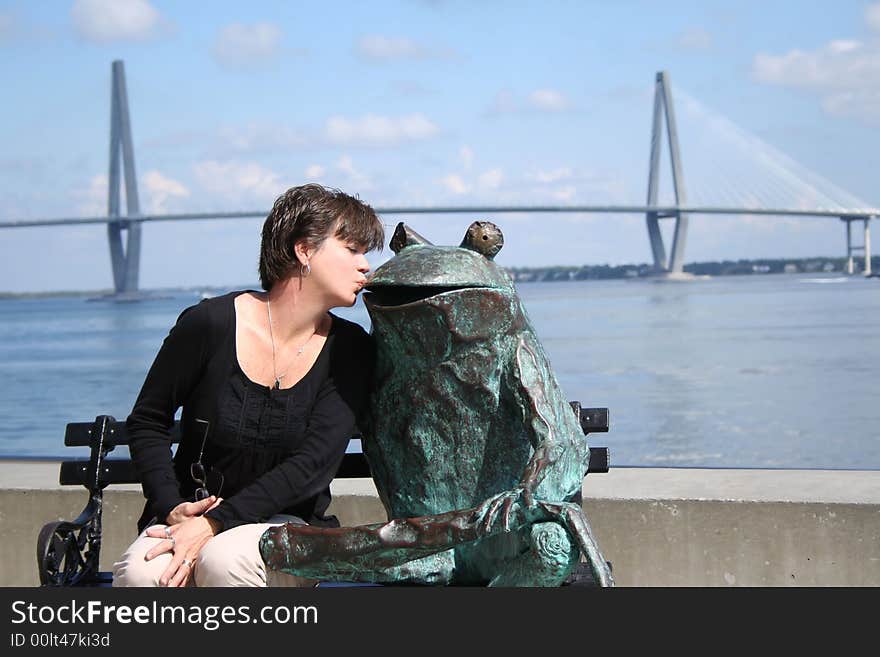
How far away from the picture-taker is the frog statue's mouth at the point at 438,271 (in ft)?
5.74

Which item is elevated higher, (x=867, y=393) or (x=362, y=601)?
(x=362, y=601)

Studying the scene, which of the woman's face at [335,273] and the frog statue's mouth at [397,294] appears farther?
the woman's face at [335,273]

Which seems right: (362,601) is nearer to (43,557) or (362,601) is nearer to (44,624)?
(44,624)

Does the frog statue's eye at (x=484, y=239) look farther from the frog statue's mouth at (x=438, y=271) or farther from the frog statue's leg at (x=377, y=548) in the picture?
the frog statue's leg at (x=377, y=548)

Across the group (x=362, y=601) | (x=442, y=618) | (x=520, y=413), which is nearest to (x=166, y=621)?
(x=362, y=601)

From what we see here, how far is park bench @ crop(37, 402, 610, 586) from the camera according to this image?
2047 mm

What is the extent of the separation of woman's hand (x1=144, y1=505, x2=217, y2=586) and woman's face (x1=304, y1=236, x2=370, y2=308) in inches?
15.2

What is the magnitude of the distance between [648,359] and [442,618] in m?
14.0

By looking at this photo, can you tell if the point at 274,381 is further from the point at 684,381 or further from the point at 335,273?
the point at 684,381

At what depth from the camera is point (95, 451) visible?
7.39 feet

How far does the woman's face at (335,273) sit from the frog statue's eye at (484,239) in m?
0.18

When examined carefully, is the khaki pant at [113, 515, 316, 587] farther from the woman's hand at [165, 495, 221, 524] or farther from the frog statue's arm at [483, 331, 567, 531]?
the frog statue's arm at [483, 331, 567, 531]

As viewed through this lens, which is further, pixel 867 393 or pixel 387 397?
pixel 867 393

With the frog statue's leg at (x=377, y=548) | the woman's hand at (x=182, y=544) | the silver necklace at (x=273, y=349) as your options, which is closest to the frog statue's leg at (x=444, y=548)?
the frog statue's leg at (x=377, y=548)
